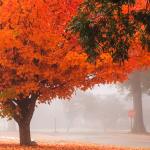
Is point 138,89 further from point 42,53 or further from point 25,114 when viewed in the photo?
point 42,53

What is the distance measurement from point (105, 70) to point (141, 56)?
5.49ft

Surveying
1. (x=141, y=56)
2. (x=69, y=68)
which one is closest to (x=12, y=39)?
(x=69, y=68)

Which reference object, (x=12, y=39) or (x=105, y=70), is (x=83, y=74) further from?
(x=12, y=39)

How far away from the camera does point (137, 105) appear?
197 ft

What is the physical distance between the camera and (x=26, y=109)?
24125mm

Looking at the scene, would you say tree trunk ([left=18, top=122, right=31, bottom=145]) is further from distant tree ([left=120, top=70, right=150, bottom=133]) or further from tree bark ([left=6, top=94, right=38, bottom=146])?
distant tree ([left=120, top=70, right=150, bottom=133])

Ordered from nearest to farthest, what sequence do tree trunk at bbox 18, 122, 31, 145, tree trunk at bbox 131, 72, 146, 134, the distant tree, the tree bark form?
the tree bark
tree trunk at bbox 18, 122, 31, 145
tree trunk at bbox 131, 72, 146, 134
the distant tree

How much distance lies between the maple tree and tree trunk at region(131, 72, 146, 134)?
3425 cm

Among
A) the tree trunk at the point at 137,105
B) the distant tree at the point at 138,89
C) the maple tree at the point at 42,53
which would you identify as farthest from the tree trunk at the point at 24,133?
the distant tree at the point at 138,89

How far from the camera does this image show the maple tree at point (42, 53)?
18.8 m

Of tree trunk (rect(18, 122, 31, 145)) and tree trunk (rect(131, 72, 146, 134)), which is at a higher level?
tree trunk (rect(131, 72, 146, 134))

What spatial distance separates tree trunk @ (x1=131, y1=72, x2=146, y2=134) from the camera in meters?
55.3

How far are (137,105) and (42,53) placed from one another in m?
41.7

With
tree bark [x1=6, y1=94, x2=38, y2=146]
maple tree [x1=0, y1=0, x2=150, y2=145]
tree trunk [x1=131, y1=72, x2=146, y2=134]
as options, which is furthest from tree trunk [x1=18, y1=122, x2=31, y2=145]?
tree trunk [x1=131, y1=72, x2=146, y2=134]
